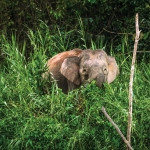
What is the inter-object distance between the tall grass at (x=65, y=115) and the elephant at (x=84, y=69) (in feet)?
0.48

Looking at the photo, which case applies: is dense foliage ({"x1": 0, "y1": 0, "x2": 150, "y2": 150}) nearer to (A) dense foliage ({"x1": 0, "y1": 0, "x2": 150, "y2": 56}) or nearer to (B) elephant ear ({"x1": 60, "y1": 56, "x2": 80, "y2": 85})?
(B) elephant ear ({"x1": 60, "y1": 56, "x2": 80, "y2": 85})

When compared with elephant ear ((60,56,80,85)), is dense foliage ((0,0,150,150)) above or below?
below

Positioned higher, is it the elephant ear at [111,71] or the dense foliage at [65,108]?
the elephant ear at [111,71]

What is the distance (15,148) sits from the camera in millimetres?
6590

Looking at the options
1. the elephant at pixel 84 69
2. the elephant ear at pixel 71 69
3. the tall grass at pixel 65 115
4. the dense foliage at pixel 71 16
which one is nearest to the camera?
the tall grass at pixel 65 115

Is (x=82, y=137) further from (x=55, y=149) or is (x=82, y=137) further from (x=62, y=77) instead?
(x=62, y=77)

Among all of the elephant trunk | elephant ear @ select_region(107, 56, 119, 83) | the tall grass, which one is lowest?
the tall grass

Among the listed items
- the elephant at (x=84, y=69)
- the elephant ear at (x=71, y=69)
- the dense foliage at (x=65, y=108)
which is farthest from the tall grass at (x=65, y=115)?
the elephant ear at (x=71, y=69)

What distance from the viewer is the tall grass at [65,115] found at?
6.52 m

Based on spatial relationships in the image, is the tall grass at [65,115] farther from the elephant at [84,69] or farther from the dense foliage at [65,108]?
the elephant at [84,69]

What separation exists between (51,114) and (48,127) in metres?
0.35

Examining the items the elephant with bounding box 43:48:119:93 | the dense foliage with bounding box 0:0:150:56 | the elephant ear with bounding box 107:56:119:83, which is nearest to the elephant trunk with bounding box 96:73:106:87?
the elephant with bounding box 43:48:119:93

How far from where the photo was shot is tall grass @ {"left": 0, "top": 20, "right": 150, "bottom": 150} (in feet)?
21.4

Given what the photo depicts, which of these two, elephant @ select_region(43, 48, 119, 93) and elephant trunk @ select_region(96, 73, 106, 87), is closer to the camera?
elephant trunk @ select_region(96, 73, 106, 87)
